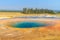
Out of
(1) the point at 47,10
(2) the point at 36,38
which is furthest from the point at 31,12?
(2) the point at 36,38

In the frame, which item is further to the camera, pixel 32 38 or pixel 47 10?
pixel 47 10

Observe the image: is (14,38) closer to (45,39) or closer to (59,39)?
(45,39)

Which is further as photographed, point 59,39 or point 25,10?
point 25,10

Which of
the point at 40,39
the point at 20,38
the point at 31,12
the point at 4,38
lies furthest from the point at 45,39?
the point at 31,12

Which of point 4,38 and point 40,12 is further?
point 40,12

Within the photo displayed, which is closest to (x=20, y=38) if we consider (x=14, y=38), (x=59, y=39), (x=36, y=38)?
(x=14, y=38)

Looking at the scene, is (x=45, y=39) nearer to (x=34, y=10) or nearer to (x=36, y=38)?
(x=36, y=38)

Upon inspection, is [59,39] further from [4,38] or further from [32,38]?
[4,38]
